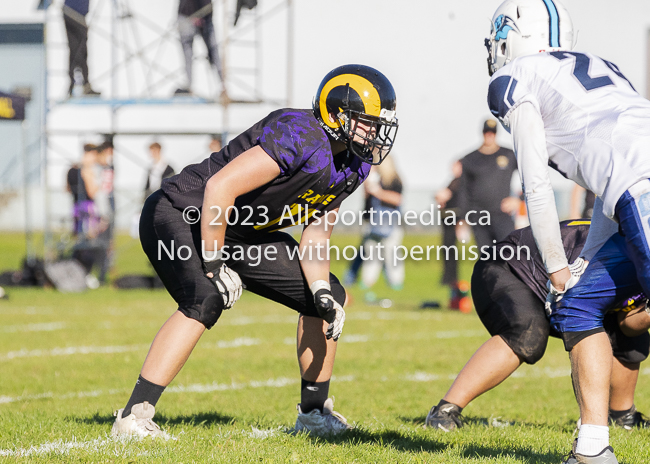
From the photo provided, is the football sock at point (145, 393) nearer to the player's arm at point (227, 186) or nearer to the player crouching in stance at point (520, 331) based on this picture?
the player's arm at point (227, 186)

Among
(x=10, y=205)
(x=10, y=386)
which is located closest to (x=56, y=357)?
(x=10, y=386)

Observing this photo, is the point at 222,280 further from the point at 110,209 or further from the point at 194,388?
the point at 110,209

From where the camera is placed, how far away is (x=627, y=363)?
413 centimetres

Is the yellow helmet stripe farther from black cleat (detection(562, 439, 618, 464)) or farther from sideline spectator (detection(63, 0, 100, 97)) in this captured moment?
sideline spectator (detection(63, 0, 100, 97))

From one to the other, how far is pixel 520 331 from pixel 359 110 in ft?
4.54

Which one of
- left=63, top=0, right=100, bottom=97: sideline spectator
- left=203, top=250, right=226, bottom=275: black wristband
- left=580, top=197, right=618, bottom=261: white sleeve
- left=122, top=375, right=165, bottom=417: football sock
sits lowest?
left=122, top=375, right=165, bottom=417: football sock

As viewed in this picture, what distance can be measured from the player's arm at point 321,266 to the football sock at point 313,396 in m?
0.34

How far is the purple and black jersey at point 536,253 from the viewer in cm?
398

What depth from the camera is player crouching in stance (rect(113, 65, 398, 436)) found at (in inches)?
133

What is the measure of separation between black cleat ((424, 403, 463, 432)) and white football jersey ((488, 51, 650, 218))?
1.56 m

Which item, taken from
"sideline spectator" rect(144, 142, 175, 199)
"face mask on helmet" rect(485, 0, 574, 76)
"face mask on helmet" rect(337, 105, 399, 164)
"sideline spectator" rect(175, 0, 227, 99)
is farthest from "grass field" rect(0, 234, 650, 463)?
"sideline spectator" rect(175, 0, 227, 99)

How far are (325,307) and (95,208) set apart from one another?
11447 mm

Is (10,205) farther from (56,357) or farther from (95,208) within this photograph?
(56,357)

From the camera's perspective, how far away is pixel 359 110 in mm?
3471
